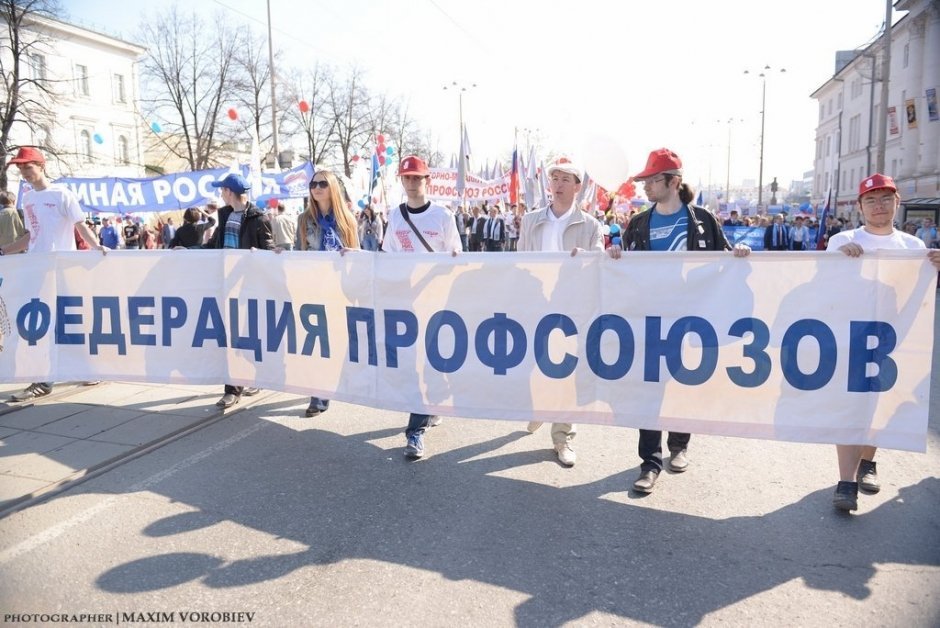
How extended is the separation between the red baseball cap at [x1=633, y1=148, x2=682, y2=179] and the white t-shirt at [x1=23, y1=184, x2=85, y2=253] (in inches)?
195

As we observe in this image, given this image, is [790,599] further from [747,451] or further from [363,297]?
[363,297]

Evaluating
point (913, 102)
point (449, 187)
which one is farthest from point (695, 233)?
point (913, 102)

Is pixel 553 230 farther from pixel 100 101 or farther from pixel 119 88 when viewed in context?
pixel 119 88

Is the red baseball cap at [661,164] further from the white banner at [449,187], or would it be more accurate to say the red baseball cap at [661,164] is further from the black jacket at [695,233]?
the white banner at [449,187]

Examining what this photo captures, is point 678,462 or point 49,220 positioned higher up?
point 49,220

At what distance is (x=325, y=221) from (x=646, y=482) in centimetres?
322

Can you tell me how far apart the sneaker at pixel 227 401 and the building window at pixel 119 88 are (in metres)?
53.7

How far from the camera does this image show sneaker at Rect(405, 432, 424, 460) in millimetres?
4504

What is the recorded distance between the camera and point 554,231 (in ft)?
15.0

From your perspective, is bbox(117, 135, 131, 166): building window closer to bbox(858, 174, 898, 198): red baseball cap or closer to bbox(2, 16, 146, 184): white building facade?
bbox(2, 16, 146, 184): white building facade

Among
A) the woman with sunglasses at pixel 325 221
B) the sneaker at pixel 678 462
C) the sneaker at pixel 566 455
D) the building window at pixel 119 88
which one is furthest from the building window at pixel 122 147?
the sneaker at pixel 678 462

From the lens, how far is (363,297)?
4688mm

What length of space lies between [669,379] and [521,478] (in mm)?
1098

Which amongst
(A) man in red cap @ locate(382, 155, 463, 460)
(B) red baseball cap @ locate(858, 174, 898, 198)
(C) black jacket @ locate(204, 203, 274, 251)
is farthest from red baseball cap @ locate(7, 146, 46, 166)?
(B) red baseball cap @ locate(858, 174, 898, 198)
